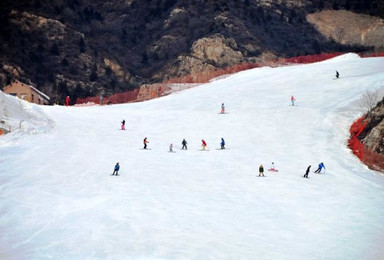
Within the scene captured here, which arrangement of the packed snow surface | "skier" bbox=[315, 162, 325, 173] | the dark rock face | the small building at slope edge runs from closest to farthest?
the packed snow surface → "skier" bbox=[315, 162, 325, 173] → the dark rock face → the small building at slope edge

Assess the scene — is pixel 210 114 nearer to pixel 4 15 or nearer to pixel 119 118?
pixel 119 118

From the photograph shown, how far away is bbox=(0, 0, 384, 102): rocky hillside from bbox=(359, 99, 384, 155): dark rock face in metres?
83.7

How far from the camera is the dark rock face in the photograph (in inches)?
1950

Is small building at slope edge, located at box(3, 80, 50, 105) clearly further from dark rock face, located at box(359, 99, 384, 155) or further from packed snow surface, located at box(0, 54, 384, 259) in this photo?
dark rock face, located at box(359, 99, 384, 155)

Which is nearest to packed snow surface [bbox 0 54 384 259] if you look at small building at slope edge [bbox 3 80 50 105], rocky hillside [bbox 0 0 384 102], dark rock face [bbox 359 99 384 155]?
dark rock face [bbox 359 99 384 155]

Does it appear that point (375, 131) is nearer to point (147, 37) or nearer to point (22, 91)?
point (22, 91)

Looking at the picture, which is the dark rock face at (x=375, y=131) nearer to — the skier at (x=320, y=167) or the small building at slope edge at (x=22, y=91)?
the skier at (x=320, y=167)

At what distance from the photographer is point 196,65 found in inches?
5600

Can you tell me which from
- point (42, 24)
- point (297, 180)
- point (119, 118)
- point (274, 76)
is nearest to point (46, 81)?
point (42, 24)

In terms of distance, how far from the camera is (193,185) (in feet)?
121

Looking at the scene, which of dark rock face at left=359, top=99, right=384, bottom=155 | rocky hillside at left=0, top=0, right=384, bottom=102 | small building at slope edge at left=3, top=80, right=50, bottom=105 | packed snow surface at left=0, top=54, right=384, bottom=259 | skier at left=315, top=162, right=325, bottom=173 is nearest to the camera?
packed snow surface at left=0, top=54, right=384, bottom=259

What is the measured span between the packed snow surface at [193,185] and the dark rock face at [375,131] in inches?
79.3

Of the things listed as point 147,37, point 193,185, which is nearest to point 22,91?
point 193,185

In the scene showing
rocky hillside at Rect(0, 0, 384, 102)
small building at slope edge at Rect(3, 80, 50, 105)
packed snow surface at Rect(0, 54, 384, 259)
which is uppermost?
rocky hillside at Rect(0, 0, 384, 102)
